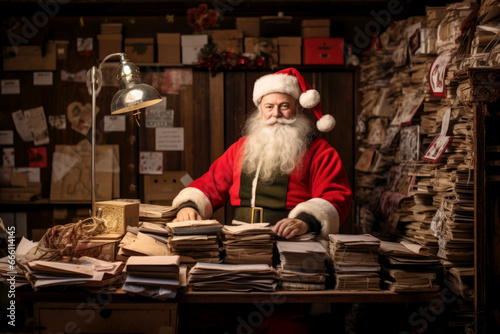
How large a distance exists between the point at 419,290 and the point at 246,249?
72 centimetres

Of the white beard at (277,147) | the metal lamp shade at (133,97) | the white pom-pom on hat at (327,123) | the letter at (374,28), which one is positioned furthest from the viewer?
the letter at (374,28)

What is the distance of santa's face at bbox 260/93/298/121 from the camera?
2818 mm

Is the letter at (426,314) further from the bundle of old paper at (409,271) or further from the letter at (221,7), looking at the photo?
the letter at (221,7)

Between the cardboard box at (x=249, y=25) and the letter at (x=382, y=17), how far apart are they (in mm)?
1162

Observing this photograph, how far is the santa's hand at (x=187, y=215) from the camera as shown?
2451 millimetres

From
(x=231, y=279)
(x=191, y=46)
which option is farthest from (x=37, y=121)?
(x=231, y=279)

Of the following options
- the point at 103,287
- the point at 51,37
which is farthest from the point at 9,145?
the point at 103,287

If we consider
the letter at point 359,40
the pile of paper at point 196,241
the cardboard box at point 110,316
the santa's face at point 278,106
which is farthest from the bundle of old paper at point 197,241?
the letter at point 359,40

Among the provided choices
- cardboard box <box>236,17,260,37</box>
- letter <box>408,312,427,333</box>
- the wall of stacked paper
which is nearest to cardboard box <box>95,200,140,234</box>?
the wall of stacked paper

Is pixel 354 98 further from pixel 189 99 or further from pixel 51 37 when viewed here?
pixel 51 37

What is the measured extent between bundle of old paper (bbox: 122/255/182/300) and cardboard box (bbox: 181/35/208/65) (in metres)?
3.08

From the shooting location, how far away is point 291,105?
9.37 ft

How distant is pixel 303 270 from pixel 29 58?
389 cm

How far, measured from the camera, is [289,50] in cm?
447
